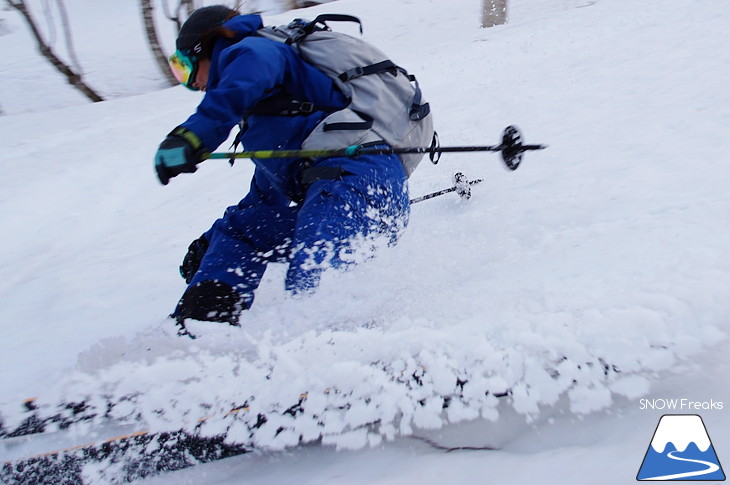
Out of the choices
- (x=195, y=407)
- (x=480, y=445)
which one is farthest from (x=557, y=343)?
(x=195, y=407)

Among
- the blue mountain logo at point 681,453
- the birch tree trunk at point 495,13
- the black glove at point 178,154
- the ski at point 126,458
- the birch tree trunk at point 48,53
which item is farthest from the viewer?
the birch tree trunk at point 495,13

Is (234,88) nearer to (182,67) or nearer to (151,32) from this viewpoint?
(182,67)

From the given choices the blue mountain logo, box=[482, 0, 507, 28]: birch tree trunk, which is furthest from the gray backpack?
box=[482, 0, 507, 28]: birch tree trunk

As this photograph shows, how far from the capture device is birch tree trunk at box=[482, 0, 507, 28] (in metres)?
12.4

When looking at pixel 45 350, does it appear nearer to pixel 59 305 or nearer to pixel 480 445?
pixel 59 305

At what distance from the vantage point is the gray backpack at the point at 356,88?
244cm

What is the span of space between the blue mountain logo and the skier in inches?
50.4

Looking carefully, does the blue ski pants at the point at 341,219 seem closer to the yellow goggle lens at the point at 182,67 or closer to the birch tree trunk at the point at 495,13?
the yellow goggle lens at the point at 182,67

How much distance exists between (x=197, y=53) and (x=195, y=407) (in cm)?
144

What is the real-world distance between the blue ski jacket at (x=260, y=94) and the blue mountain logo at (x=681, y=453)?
1.66 m

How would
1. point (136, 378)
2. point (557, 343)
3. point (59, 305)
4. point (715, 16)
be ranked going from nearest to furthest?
point (557, 343)
point (136, 378)
point (59, 305)
point (715, 16)

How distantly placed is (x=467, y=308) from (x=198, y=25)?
1629 millimetres

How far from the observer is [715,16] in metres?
6.82

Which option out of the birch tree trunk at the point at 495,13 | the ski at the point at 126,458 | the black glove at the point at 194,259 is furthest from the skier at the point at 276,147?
the birch tree trunk at the point at 495,13
